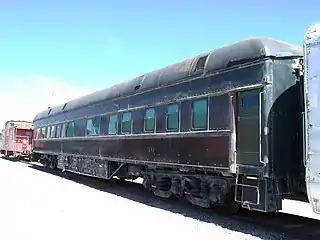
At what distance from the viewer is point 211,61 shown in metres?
8.89

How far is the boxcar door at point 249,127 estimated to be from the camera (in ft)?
23.9

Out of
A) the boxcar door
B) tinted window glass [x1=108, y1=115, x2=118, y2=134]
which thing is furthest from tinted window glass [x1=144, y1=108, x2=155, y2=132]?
the boxcar door

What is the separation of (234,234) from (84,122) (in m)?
9.78

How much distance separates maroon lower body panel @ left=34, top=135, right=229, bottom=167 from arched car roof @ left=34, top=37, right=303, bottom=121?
1.53 metres

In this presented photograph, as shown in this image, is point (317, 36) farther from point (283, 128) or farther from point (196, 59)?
point (196, 59)

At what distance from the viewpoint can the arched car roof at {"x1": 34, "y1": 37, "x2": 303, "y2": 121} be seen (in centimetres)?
765

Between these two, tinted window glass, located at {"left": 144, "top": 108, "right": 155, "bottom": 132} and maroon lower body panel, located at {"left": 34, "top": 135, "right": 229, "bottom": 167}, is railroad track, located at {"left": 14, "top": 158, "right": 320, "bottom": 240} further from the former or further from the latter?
tinted window glass, located at {"left": 144, "top": 108, "right": 155, "bottom": 132}

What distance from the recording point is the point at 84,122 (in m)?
15.7

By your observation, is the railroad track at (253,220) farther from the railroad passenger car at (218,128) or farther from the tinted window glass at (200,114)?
the tinted window glass at (200,114)

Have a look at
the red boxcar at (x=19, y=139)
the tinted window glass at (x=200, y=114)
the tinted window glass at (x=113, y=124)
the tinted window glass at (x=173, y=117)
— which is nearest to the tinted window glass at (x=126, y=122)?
the tinted window glass at (x=113, y=124)

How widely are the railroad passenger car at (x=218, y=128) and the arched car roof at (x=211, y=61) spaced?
0.03 metres

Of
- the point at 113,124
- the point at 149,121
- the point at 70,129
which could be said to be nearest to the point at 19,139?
the point at 70,129

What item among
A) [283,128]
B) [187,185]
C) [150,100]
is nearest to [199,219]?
[187,185]

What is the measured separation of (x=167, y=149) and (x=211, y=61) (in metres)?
2.48
